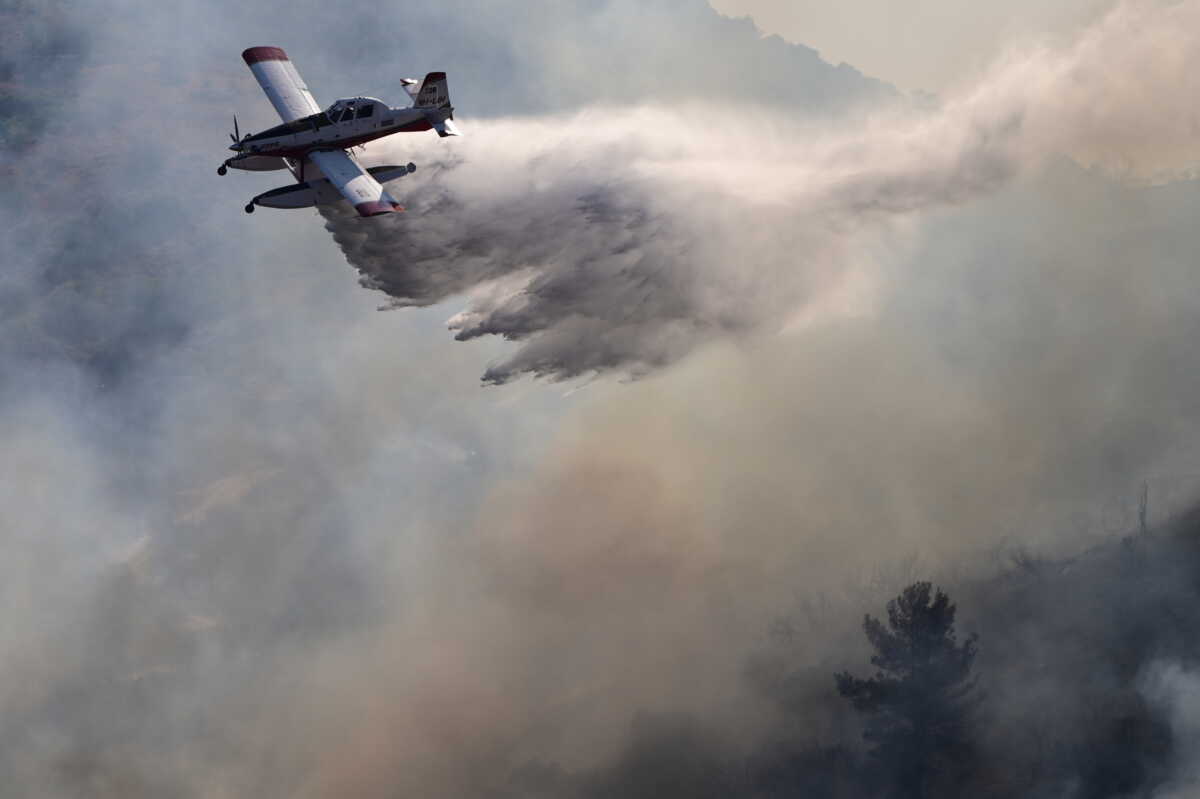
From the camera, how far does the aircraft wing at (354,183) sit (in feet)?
148

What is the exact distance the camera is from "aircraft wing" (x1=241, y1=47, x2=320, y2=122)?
50750mm

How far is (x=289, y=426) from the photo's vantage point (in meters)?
117

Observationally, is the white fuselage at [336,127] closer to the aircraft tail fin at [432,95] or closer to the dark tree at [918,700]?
the aircraft tail fin at [432,95]

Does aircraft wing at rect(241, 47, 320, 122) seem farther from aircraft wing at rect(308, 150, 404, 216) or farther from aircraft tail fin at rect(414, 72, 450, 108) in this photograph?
aircraft tail fin at rect(414, 72, 450, 108)

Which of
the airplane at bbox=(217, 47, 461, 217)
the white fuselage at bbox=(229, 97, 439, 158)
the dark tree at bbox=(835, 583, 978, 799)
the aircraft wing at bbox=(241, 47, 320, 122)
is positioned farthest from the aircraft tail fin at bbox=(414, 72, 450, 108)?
the dark tree at bbox=(835, 583, 978, 799)

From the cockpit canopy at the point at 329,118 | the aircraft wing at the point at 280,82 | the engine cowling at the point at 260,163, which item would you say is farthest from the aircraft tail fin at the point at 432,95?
the engine cowling at the point at 260,163

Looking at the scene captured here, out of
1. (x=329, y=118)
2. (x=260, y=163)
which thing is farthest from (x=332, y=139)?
(x=260, y=163)

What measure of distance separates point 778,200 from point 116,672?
51.6 meters

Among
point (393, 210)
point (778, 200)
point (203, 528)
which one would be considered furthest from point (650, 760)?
point (203, 528)

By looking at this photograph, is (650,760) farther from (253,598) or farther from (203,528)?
(203,528)

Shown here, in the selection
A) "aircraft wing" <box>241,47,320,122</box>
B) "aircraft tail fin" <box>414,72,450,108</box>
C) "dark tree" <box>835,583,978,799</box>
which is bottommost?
→ "dark tree" <box>835,583,978,799</box>

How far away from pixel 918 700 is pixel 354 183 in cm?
3995

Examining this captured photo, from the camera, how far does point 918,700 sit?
218 feet

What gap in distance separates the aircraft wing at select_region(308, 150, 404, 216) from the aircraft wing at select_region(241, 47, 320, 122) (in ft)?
11.8
